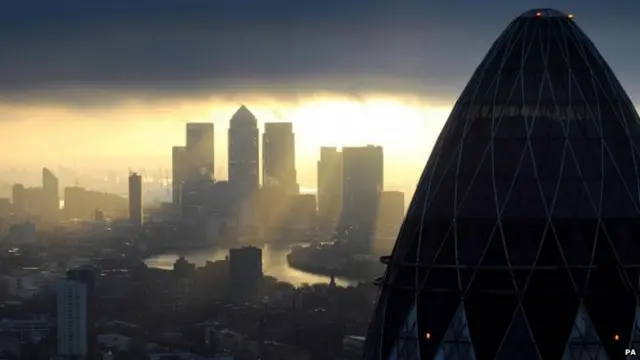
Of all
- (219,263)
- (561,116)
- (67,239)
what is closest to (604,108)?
(561,116)

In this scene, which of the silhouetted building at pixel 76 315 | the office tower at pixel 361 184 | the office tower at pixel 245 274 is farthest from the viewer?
the office tower at pixel 361 184

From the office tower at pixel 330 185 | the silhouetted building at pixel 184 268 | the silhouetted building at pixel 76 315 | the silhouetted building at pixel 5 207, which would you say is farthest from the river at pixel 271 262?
the silhouetted building at pixel 5 207

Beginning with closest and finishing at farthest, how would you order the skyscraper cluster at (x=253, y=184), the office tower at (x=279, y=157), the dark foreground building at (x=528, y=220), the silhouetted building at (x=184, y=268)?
1. the dark foreground building at (x=528, y=220)
2. the silhouetted building at (x=184, y=268)
3. the skyscraper cluster at (x=253, y=184)
4. the office tower at (x=279, y=157)

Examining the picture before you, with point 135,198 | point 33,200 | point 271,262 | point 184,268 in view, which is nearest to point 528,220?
point 184,268

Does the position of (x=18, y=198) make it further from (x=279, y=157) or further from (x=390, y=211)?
(x=390, y=211)

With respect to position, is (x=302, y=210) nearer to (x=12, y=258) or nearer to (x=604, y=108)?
(x=12, y=258)

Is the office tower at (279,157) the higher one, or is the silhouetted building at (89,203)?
the office tower at (279,157)

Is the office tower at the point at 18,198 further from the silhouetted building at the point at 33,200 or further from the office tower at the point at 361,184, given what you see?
the office tower at the point at 361,184
